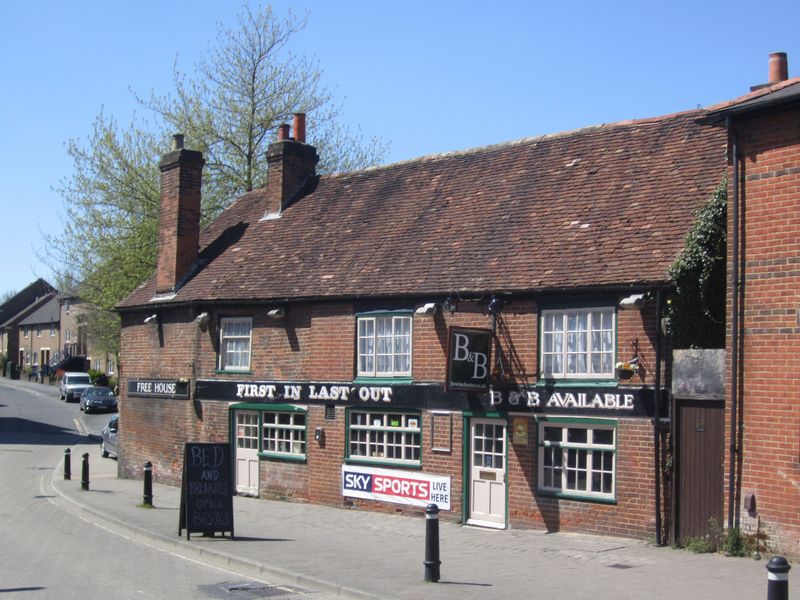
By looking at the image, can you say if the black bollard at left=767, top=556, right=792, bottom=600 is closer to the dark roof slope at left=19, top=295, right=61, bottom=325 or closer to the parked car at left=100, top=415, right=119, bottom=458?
the parked car at left=100, top=415, right=119, bottom=458

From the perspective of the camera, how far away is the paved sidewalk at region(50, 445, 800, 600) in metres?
11.0

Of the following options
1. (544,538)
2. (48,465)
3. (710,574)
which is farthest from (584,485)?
(48,465)

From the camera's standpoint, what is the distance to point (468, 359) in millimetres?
16297

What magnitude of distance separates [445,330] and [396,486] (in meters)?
3.31

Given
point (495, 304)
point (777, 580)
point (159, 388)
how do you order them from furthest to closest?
point (159, 388) < point (495, 304) < point (777, 580)

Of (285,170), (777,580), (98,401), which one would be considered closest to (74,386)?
(98,401)

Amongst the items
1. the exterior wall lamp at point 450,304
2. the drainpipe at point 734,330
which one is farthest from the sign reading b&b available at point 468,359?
the drainpipe at point 734,330

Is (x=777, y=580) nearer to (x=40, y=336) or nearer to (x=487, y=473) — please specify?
(x=487, y=473)

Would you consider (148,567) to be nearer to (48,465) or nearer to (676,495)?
(676,495)

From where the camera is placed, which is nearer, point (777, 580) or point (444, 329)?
point (777, 580)

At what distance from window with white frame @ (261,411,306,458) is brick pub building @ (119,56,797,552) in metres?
0.06

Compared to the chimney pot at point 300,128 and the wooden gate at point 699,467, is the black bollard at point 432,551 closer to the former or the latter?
the wooden gate at point 699,467

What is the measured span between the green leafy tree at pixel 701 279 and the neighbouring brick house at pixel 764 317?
99 cm

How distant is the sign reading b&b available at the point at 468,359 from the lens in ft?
52.6
